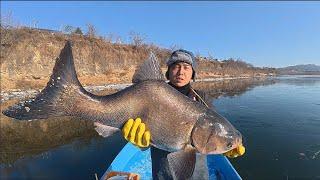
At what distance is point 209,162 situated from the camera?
325 inches

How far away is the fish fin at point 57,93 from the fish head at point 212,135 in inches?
57.5

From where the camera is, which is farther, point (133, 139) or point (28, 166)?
point (28, 166)

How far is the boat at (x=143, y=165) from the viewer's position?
7534 millimetres

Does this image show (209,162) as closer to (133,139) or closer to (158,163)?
(158,163)

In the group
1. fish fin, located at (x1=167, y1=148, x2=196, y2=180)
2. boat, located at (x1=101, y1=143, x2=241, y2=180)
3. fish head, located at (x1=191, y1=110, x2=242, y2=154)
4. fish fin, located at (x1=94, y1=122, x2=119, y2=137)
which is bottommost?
boat, located at (x1=101, y1=143, x2=241, y2=180)

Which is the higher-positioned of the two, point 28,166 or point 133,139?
point 133,139

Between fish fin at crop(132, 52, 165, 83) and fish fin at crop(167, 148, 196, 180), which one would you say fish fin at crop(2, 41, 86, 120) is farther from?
fish fin at crop(167, 148, 196, 180)

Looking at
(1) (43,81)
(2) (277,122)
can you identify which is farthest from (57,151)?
(1) (43,81)

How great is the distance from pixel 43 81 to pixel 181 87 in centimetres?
2771

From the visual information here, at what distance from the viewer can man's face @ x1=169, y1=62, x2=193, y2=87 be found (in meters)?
4.69

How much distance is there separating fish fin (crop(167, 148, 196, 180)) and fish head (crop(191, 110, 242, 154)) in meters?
0.12

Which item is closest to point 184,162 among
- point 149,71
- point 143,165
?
point 149,71

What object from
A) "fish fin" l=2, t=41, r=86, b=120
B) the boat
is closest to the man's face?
"fish fin" l=2, t=41, r=86, b=120

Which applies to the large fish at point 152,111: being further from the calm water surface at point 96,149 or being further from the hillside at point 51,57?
the hillside at point 51,57
